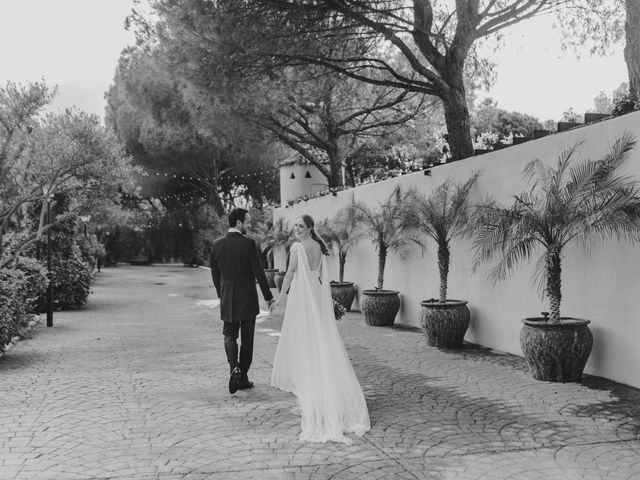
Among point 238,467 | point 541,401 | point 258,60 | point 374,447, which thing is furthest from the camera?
point 258,60

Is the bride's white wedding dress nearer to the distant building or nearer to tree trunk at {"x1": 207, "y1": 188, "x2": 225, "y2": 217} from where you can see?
the distant building

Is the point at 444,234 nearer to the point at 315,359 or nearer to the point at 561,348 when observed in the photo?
the point at 561,348

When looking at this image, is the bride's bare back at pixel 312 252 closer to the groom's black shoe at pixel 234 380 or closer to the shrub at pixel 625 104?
the groom's black shoe at pixel 234 380

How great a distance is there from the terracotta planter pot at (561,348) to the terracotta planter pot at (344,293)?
751 cm

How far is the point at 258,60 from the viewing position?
1266cm

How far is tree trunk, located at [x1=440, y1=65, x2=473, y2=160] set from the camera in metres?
12.3

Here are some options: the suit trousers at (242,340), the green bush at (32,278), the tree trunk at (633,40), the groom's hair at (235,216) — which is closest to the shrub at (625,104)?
the tree trunk at (633,40)

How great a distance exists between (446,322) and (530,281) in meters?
1.40

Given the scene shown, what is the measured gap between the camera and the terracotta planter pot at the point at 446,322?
9094 mm

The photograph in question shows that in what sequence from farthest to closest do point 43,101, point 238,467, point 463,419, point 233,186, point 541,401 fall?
point 233,186
point 43,101
point 541,401
point 463,419
point 238,467

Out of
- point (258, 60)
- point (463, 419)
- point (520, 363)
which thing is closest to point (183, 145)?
point (258, 60)

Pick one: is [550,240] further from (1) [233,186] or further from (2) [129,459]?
(1) [233,186]

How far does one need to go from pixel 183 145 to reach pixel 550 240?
2558 cm

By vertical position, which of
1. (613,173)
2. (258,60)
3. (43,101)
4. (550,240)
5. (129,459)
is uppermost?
(258,60)
